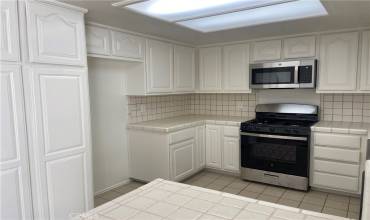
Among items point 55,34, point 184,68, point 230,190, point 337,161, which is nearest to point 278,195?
point 230,190

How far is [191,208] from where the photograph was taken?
46.6 inches

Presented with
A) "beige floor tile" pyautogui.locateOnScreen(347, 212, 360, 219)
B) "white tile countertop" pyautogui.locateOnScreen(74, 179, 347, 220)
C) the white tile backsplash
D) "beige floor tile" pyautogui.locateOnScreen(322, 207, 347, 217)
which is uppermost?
the white tile backsplash

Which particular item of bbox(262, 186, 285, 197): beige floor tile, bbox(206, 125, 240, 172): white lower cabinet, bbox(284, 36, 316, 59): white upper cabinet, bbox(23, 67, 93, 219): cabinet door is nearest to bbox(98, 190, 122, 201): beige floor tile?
bbox(23, 67, 93, 219): cabinet door

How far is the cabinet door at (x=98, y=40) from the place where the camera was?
270cm

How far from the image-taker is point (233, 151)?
3824 millimetres

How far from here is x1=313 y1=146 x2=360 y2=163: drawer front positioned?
2982mm

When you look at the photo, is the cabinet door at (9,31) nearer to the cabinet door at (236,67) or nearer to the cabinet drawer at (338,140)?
the cabinet door at (236,67)

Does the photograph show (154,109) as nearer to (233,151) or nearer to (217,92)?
(217,92)

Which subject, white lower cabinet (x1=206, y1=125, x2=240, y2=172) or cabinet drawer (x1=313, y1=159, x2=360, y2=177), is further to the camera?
white lower cabinet (x1=206, y1=125, x2=240, y2=172)

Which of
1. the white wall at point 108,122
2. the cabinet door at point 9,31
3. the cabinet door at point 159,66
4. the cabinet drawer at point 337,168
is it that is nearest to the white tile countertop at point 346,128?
the cabinet drawer at point 337,168

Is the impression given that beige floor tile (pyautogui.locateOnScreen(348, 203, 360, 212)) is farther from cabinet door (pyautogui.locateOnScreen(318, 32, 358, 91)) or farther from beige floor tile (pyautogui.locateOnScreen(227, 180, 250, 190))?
cabinet door (pyautogui.locateOnScreen(318, 32, 358, 91))

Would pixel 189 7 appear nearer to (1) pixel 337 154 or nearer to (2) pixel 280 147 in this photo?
(2) pixel 280 147

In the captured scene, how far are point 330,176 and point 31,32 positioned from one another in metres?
3.50

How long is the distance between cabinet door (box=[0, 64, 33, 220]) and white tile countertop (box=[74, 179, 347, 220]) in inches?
43.5
